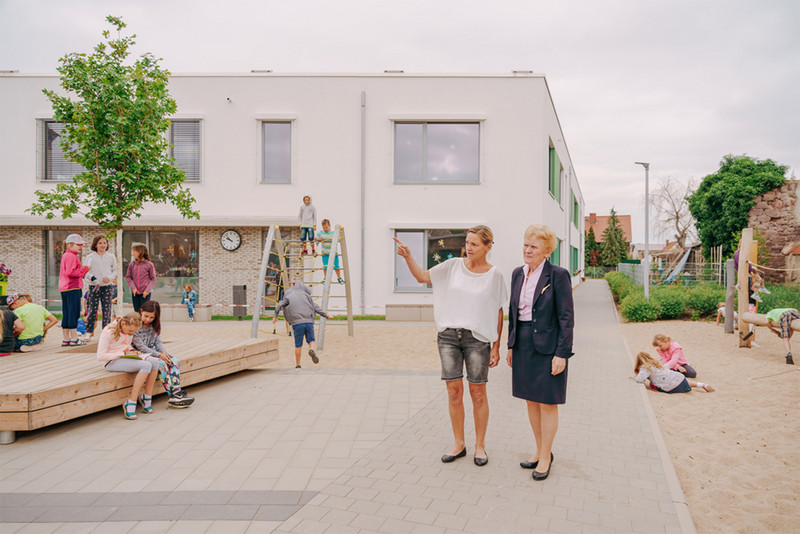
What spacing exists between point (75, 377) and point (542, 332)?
14.8ft

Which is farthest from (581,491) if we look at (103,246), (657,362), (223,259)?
(223,259)

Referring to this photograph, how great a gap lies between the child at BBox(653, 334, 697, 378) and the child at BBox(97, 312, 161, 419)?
6880mm

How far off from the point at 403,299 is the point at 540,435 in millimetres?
12901

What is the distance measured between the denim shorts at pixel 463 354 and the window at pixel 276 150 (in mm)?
14228

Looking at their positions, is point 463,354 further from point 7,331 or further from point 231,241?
point 231,241

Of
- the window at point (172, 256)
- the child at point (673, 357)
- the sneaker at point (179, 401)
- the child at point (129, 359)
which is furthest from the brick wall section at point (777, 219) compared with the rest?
the child at point (129, 359)

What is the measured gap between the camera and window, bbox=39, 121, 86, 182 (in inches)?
688

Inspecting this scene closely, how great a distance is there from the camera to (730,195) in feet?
77.8

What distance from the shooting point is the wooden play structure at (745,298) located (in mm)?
10516

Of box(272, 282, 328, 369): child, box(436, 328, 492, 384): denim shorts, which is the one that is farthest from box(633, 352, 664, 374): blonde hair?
box(272, 282, 328, 369): child

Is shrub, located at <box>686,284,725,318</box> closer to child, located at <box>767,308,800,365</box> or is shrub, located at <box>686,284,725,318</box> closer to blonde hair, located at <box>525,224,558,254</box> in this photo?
child, located at <box>767,308,800,365</box>

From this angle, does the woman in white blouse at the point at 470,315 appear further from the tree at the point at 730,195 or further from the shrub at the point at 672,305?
the tree at the point at 730,195

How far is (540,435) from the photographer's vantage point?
4.28m

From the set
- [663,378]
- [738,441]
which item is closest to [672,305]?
[663,378]
